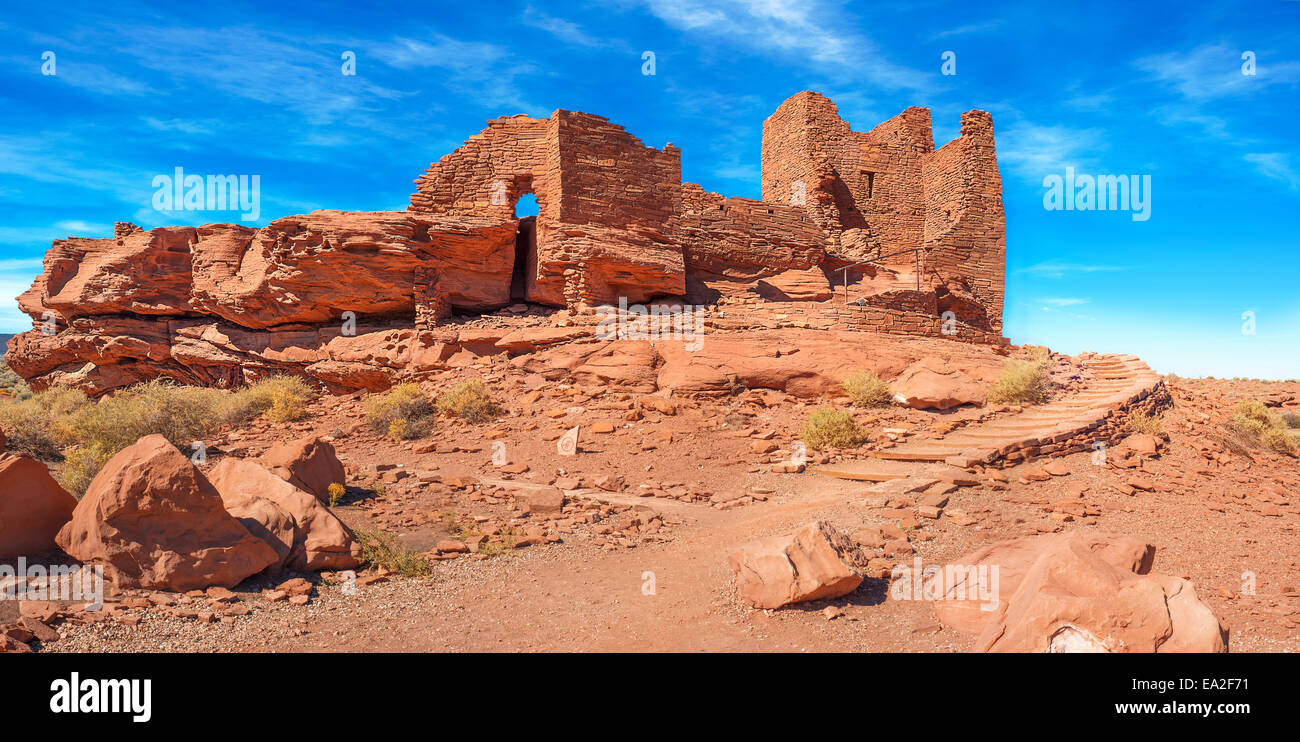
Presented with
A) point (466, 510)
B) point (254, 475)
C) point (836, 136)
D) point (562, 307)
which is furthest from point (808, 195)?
point (254, 475)

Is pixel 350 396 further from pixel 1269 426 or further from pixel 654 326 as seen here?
pixel 1269 426

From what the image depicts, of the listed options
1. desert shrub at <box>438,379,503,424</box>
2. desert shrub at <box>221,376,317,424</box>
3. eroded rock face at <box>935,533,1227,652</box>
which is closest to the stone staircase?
eroded rock face at <box>935,533,1227,652</box>

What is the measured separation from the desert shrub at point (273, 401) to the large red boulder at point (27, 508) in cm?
901

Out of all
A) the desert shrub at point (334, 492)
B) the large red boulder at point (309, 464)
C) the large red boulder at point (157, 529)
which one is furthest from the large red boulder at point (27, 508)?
the desert shrub at point (334, 492)

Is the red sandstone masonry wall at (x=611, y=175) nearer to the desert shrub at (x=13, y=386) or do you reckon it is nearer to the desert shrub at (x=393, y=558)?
the desert shrub at (x=393, y=558)

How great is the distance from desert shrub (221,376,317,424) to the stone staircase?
11.7 m

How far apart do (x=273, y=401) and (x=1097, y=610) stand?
53.6 ft

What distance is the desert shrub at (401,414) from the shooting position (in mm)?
12805

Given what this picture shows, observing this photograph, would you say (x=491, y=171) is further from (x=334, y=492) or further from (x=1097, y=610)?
(x=1097, y=610)

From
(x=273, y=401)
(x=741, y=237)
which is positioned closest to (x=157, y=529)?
(x=273, y=401)

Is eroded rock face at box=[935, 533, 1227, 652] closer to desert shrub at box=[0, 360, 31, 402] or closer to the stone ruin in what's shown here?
the stone ruin

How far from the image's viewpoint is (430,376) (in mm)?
15328

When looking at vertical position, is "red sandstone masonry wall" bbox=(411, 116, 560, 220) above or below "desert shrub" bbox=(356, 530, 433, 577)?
above

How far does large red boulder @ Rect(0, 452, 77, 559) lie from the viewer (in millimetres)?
5445
